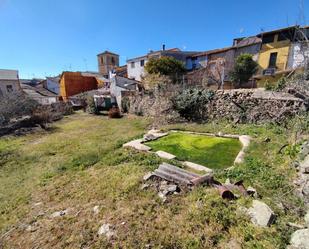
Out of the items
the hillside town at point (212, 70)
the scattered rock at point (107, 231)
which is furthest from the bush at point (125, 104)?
the scattered rock at point (107, 231)

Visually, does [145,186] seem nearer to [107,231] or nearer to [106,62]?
[107,231]

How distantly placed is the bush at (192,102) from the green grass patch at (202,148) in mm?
3410

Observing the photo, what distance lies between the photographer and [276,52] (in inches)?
755

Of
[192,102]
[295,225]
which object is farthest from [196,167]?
[192,102]

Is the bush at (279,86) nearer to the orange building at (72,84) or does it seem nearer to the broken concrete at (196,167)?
the broken concrete at (196,167)

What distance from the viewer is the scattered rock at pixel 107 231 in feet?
10.4

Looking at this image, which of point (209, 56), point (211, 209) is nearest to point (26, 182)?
point (211, 209)

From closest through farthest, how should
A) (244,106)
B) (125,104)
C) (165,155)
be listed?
1. (165,155)
2. (244,106)
3. (125,104)

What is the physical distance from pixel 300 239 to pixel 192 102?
32.6ft

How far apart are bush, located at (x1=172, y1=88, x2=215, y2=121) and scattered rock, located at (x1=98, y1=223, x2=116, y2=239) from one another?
9.52m

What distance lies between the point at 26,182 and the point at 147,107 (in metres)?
10.7

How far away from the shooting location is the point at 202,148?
23.0ft

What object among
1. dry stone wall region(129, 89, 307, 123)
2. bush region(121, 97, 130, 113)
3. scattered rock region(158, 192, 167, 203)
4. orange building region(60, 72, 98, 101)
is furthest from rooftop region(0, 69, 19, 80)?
scattered rock region(158, 192, 167, 203)

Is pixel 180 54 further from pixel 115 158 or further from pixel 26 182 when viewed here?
pixel 26 182
